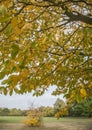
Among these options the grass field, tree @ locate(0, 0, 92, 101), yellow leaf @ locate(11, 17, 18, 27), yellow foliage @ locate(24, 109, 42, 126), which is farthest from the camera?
yellow foliage @ locate(24, 109, 42, 126)

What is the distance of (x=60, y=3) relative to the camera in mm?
5980

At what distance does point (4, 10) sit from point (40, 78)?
3350 millimetres

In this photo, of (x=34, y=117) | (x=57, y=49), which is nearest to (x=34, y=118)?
(x=34, y=117)

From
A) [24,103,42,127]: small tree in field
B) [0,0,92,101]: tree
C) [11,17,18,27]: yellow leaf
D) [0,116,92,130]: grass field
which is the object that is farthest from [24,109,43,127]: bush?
[11,17,18,27]: yellow leaf

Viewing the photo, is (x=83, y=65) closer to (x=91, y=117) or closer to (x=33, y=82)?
(x=33, y=82)

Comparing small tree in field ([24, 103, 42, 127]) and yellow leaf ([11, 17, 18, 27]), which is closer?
yellow leaf ([11, 17, 18, 27])

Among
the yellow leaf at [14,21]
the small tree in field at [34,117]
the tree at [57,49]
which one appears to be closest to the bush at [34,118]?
the small tree in field at [34,117]

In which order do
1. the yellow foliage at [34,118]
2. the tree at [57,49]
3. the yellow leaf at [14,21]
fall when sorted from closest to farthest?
the yellow leaf at [14,21], the tree at [57,49], the yellow foliage at [34,118]

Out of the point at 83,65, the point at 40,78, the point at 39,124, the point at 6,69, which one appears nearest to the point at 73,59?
the point at 83,65

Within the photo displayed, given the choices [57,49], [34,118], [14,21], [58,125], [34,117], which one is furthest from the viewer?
[34,117]

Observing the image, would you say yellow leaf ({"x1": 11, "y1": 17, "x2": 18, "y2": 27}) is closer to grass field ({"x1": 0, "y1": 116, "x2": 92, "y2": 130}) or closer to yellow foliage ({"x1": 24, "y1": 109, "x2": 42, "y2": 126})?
grass field ({"x1": 0, "y1": 116, "x2": 92, "y2": 130})

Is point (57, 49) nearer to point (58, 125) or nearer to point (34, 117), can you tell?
point (58, 125)

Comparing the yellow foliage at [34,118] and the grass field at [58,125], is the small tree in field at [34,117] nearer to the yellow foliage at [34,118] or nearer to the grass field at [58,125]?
the yellow foliage at [34,118]

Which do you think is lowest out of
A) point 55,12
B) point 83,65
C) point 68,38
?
point 83,65
